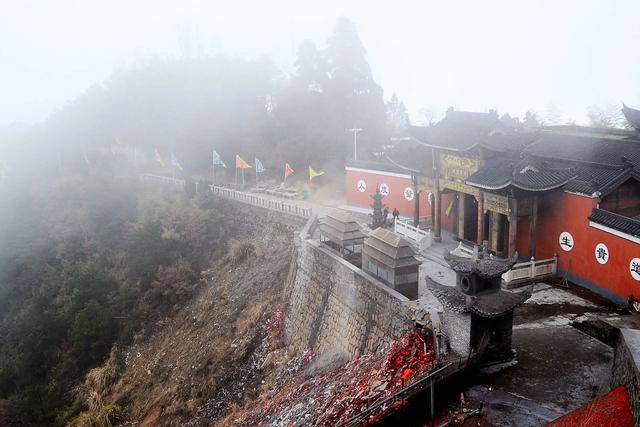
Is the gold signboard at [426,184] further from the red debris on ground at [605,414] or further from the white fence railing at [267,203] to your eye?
the red debris on ground at [605,414]

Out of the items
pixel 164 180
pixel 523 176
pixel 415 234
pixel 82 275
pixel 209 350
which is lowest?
pixel 209 350

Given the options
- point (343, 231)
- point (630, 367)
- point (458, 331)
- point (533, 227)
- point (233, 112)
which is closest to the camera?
point (630, 367)

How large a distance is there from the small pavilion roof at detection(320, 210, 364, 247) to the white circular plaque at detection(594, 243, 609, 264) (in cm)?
759

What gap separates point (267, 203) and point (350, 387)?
20886 mm

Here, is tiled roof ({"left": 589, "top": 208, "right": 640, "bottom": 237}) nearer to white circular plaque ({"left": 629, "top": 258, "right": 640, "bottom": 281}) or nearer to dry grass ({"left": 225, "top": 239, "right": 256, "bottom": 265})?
white circular plaque ({"left": 629, "top": 258, "right": 640, "bottom": 281})

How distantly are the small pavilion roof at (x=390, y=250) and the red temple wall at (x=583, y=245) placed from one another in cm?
574

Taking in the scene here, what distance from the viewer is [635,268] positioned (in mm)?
14398

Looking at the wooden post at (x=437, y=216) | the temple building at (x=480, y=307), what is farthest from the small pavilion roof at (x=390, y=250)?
the wooden post at (x=437, y=216)

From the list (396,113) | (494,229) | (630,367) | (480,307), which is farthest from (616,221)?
(396,113)

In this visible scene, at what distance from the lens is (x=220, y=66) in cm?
5694

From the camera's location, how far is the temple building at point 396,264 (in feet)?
48.6

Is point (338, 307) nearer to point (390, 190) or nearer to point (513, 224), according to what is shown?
point (513, 224)

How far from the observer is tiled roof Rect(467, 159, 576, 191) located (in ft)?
55.2

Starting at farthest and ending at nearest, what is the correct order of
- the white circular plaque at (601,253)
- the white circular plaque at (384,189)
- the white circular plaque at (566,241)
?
the white circular plaque at (384,189), the white circular plaque at (566,241), the white circular plaque at (601,253)
